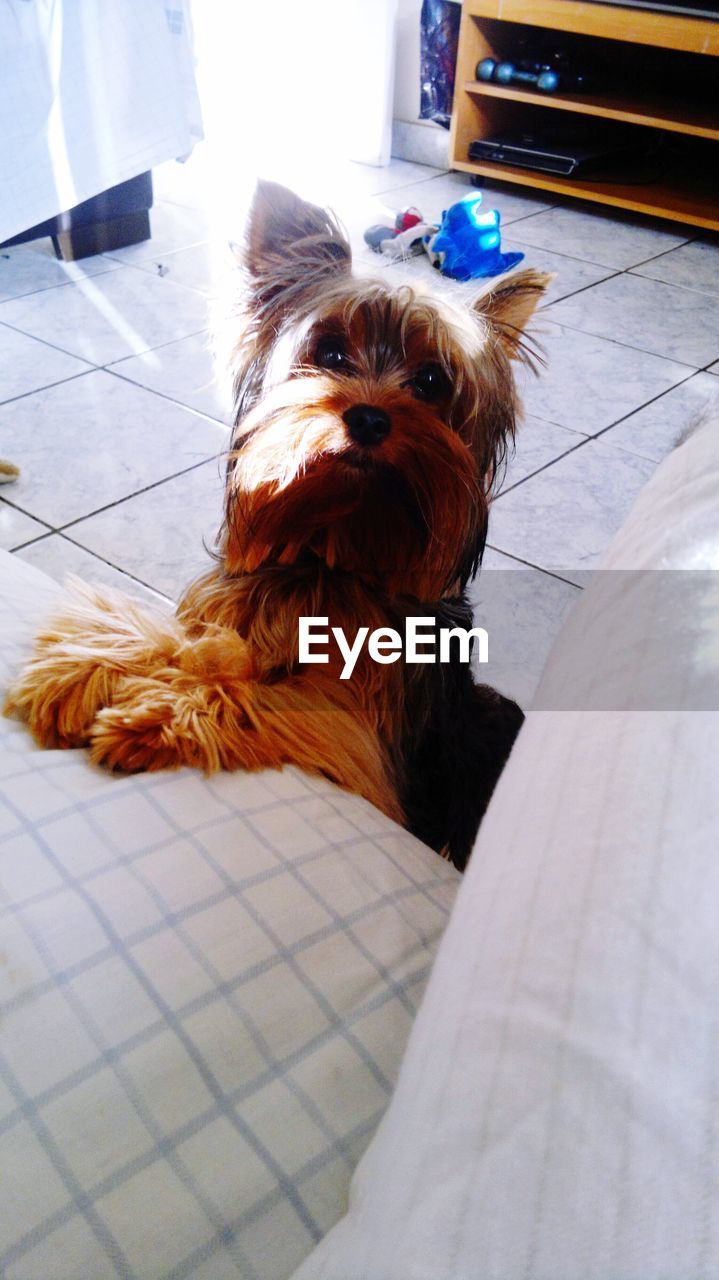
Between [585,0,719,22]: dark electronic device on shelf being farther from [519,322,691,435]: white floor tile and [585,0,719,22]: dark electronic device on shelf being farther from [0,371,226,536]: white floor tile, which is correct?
[0,371,226,536]: white floor tile

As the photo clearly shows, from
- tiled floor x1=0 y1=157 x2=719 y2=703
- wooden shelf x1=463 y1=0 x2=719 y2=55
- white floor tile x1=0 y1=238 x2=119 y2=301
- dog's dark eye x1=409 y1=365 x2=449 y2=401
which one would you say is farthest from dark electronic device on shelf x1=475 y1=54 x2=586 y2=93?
dog's dark eye x1=409 y1=365 x2=449 y2=401

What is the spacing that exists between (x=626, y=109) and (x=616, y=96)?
274 millimetres

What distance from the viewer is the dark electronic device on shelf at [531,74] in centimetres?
434

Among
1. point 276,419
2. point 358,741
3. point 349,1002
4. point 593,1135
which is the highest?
point 593,1135

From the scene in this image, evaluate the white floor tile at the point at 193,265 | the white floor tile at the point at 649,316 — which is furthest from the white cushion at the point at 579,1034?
the white floor tile at the point at 193,265

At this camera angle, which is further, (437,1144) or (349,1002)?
(349,1002)

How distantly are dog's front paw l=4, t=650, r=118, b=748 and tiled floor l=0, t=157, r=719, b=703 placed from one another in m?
0.74

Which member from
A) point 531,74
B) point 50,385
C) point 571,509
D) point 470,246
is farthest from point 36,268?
point 531,74

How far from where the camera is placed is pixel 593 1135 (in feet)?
1.25

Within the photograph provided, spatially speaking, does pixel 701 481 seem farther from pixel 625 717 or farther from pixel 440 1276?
pixel 440 1276

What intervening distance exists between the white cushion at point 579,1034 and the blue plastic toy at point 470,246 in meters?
3.10

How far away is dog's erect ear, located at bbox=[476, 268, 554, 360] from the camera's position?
137 cm

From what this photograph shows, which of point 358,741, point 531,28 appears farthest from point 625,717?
point 531,28

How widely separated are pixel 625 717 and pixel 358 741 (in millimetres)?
641
